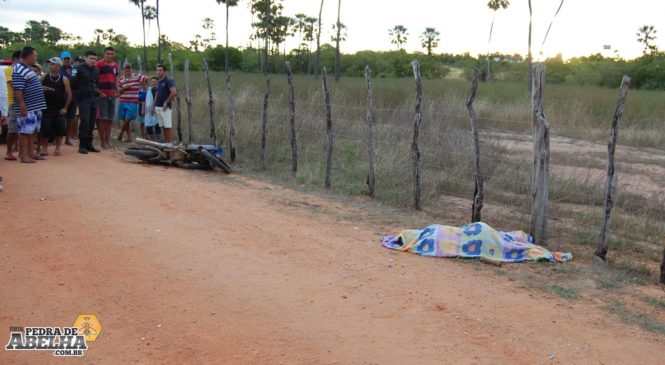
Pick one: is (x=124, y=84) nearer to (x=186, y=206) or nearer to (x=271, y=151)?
(x=271, y=151)

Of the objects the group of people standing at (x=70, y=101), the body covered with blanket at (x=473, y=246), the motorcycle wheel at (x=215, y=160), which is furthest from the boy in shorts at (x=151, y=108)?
the body covered with blanket at (x=473, y=246)

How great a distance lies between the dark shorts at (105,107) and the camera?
11414mm

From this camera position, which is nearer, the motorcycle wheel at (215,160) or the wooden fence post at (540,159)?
the wooden fence post at (540,159)

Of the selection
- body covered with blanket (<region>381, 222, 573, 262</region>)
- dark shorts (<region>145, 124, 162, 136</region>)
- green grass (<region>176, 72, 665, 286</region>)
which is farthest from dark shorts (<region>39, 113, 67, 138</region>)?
body covered with blanket (<region>381, 222, 573, 262</region>)

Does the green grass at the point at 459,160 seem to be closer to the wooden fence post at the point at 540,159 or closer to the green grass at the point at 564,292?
the wooden fence post at the point at 540,159

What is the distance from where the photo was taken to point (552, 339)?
13.3 feet

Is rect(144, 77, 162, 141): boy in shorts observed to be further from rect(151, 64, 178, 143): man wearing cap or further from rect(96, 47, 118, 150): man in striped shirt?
rect(96, 47, 118, 150): man in striped shirt

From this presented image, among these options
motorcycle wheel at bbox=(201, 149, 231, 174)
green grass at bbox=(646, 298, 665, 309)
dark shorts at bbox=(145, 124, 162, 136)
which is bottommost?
green grass at bbox=(646, 298, 665, 309)

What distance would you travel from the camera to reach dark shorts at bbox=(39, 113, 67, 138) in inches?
393

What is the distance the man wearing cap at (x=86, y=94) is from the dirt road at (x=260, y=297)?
12.3 ft

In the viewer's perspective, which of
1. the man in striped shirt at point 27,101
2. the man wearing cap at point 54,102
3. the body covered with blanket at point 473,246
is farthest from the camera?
the man wearing cap at point 54,102

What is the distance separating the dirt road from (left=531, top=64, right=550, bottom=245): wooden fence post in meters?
1.39

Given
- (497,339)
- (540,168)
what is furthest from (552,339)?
(540,168)

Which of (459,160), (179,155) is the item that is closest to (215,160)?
(179,155)
